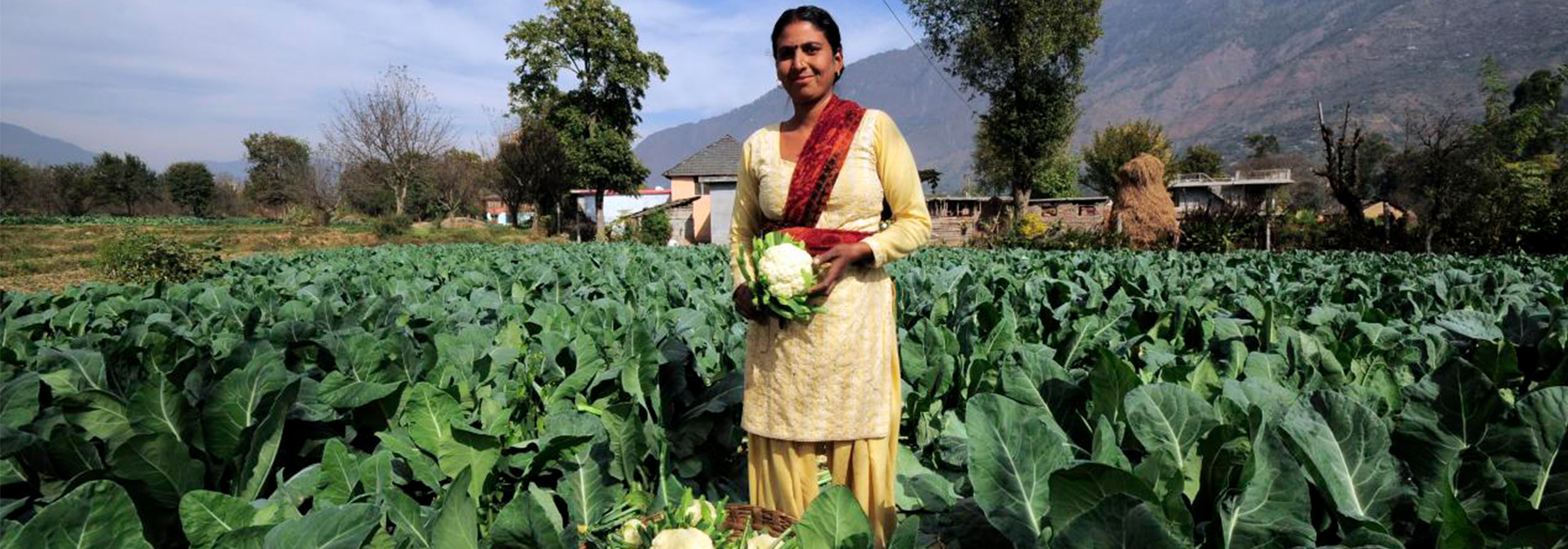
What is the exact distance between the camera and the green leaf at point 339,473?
1792 millimetres

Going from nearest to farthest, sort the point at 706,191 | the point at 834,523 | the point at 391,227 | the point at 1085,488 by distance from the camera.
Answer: the point at 1085,488 < the point at 834,523 < the point at 391,227 < the point at 706,191

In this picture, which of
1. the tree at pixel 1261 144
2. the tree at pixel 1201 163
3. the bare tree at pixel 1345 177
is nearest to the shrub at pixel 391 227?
the bare tree at pixel 1345 177

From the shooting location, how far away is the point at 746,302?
2.29 metres

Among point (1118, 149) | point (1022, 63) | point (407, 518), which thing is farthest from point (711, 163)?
point (407, 518)

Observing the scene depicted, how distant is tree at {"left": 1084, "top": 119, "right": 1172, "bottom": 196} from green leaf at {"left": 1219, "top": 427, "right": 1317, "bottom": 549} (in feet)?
208

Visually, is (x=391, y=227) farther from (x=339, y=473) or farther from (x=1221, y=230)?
(x=339, y=473)

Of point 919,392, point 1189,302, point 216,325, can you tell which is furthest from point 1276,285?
point 216,325

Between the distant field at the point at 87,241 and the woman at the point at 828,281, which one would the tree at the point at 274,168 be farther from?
the woman at the point at 828,281

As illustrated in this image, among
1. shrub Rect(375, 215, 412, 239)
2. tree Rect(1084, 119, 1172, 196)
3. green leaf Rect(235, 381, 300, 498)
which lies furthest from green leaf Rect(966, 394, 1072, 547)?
tree Rect(1084, 119, 1172, 196)

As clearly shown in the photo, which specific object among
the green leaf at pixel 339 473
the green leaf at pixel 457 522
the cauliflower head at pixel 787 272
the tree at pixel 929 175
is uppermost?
the tree at pixel 929 175

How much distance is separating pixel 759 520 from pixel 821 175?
1.08m

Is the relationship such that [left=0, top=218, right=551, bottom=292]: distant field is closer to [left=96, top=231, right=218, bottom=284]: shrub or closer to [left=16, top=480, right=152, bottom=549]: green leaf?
[left=96, top=231, right=218, bottom=284]: shrub

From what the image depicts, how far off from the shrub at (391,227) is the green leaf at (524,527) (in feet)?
134

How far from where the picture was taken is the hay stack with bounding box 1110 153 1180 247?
65.4 ft
